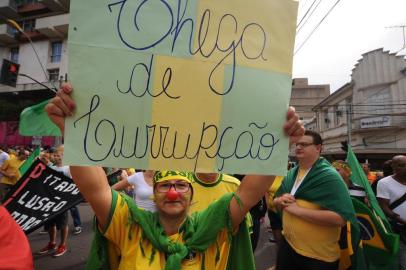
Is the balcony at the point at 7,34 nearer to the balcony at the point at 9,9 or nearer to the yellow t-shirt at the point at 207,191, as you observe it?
the balcony at the point at 9,9

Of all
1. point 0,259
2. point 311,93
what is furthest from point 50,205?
point 311,93

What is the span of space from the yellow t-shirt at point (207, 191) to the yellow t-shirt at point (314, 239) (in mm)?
661

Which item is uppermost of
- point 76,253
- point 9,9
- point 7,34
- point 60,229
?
point 9,9

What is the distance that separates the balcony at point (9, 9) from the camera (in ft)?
126

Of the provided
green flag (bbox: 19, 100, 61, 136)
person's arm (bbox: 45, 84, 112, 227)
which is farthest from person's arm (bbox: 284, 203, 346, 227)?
green flag (bbox: 19, 100, 61, 136)

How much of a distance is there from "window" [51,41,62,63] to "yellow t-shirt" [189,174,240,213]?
3531cm

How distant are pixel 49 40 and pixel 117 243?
124ft

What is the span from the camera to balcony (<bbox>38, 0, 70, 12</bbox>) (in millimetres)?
34938

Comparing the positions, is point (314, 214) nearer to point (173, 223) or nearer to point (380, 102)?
point (173, 223)

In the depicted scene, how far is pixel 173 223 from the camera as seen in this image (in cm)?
181

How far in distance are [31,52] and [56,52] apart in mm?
4163

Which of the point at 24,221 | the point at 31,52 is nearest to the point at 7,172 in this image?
the point at 24,221

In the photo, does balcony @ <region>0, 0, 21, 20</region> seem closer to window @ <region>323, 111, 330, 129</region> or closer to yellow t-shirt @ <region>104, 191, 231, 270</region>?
window @ <region>323, 111, 330, 129</region>

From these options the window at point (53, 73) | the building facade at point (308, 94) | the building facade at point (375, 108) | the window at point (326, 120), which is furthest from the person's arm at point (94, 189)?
the building facade at point (308, 94)
